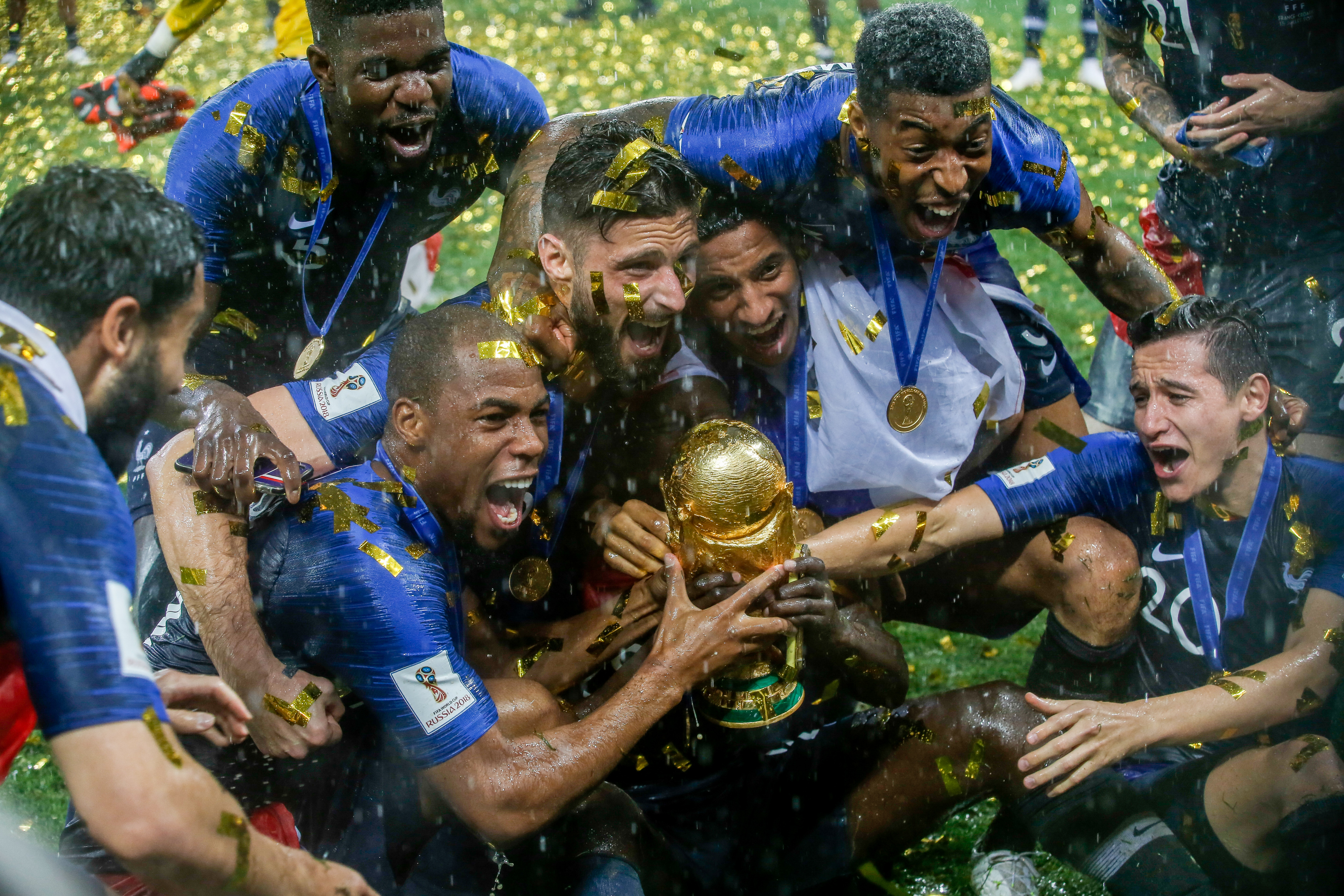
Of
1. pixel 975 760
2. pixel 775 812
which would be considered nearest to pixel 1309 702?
pixel 975 760

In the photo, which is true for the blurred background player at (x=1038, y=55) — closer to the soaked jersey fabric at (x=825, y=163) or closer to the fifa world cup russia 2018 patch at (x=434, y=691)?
the soaked jersey fabric at (x=825, y=163)

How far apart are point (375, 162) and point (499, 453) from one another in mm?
1241

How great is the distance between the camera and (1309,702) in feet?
11.0

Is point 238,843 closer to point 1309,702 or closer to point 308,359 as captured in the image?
point 308,359

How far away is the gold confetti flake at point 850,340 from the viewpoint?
3.82m

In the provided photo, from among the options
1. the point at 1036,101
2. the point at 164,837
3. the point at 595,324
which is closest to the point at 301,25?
the point at 595,324

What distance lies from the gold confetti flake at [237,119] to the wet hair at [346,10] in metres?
0.32

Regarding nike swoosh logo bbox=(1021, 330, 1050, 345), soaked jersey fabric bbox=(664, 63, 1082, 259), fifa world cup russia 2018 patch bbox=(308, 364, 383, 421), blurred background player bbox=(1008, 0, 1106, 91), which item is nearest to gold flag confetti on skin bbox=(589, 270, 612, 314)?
soaked jersey fabric bbox=(664, 63, 1082, 259)

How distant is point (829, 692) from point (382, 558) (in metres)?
1.42

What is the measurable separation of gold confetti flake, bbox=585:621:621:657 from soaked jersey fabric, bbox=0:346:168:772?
4.85ft

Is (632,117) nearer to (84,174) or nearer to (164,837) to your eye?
(84,174)

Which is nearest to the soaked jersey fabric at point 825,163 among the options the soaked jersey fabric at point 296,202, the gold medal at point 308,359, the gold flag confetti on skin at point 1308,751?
the soaked jersey fabric at point 296,202

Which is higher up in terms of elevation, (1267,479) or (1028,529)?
(1267,479)

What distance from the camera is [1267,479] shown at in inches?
138
